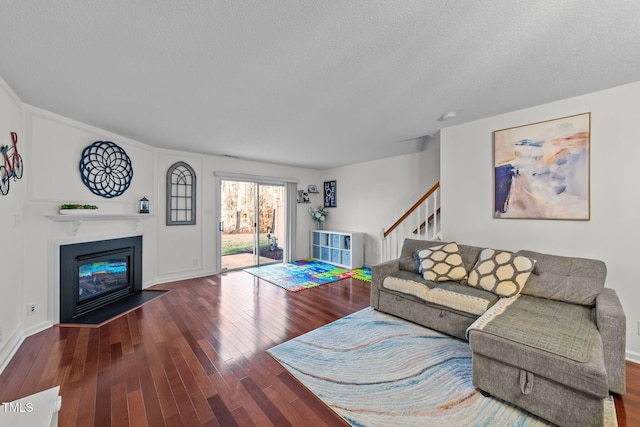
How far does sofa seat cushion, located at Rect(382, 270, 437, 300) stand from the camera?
2.67 meters

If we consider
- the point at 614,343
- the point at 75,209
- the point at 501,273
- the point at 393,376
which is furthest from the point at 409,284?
the point at 75,209

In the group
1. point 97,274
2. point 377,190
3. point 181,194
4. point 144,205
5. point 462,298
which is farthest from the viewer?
point 377,190

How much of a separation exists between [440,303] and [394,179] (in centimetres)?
294

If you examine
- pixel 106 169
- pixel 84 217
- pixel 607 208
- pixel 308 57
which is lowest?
pixel 84 217

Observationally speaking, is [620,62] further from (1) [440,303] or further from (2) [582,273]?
(1) [440,303]

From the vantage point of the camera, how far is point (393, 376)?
1957mm

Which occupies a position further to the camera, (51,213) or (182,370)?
(51,213)

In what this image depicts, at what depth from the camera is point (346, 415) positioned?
1.60m

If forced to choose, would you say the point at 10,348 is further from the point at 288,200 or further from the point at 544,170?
the point at 544,170

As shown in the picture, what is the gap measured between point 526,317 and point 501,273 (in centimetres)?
64

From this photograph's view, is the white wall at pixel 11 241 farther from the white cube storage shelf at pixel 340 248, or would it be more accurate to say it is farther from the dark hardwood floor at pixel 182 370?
the white cube storage shelf at pixel 340 248

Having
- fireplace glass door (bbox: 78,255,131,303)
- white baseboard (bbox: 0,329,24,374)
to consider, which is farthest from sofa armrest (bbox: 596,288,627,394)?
fireplace glass door (bbox: 78,255,131,303)

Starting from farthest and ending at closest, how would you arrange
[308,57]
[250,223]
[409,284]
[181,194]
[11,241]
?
[250,223] < [181,194] < [409,284] < [11,241] < [308,57]

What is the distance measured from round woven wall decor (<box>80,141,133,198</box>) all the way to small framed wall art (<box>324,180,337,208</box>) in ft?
13.2
